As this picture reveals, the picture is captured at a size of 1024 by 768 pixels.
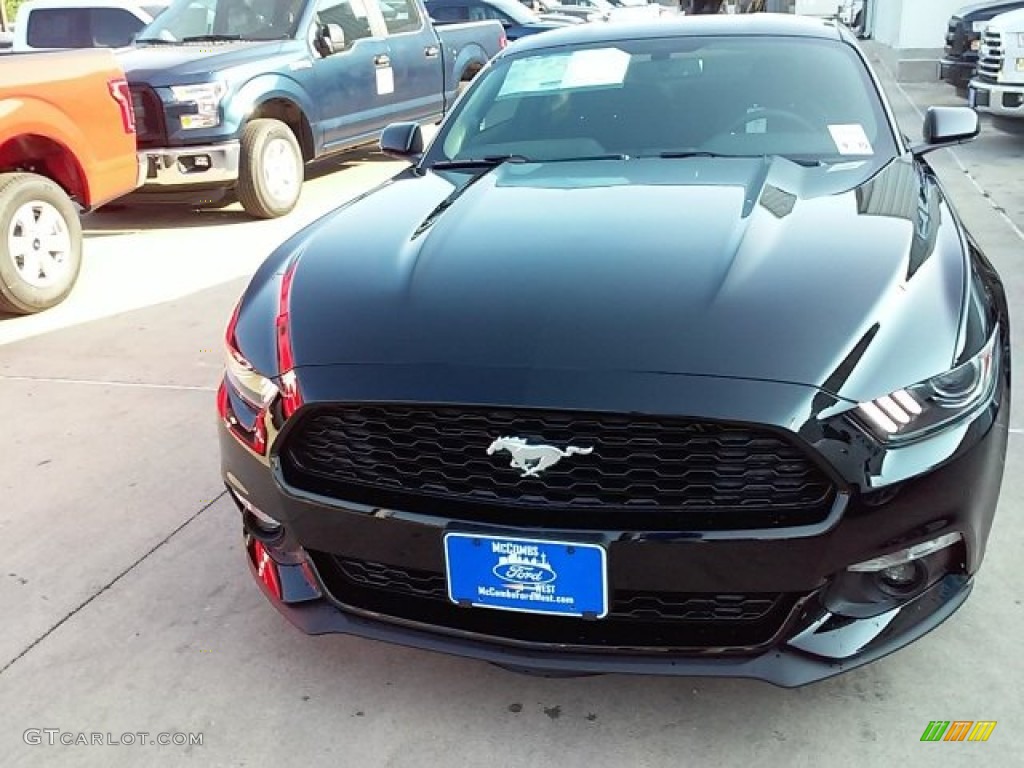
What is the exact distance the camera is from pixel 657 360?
78.5 inches

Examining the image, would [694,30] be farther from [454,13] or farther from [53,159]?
[454,13]

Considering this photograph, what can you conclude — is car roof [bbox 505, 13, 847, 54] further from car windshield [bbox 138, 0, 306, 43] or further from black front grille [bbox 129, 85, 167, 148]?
car windshield [bbox 138, 0, 306, 43]

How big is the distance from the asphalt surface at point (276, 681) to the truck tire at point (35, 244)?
1.74m

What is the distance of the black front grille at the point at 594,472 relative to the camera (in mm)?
1943

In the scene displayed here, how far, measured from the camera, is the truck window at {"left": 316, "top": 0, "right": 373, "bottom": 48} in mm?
8219

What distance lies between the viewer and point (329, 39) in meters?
8.12

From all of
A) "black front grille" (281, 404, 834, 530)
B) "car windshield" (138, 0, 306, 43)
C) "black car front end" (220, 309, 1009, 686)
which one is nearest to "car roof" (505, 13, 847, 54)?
"black car front end" (220, 309, 1009, 686)

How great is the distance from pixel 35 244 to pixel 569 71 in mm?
3307

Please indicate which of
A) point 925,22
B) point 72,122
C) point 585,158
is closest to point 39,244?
point 72,122

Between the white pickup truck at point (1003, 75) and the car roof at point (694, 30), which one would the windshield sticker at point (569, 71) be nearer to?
the car roof at point (694, 30)

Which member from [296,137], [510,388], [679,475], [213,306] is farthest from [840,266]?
[296,137]

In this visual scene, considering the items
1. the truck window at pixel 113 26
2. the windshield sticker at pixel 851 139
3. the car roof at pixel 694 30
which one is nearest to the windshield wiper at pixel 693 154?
the windshield sticker at pixel 851 139

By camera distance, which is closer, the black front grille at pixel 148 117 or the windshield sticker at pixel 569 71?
the windshield sticker at pixel 569 71

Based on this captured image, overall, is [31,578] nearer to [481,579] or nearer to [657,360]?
[481,579]
